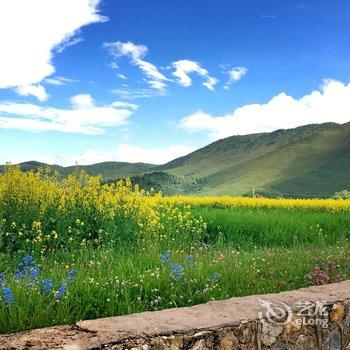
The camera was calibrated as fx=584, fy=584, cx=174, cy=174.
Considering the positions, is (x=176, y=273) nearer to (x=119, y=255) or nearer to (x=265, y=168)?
(x=119, y=255)

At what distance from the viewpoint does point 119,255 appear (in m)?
8.20

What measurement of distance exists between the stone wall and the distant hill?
123 ft

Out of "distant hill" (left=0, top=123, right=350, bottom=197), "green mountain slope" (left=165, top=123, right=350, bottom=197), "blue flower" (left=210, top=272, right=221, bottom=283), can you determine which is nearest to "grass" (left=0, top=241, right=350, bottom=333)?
"blue flower" (left=210, top=272, right=221, bottom=283)

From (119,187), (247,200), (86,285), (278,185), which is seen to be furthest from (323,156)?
(86,285)

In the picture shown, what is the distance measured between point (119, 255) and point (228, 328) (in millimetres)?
3858

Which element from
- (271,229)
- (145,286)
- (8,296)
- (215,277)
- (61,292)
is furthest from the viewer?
(271,229)

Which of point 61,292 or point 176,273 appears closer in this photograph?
point 61,292

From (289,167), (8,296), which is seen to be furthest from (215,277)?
(289,167)

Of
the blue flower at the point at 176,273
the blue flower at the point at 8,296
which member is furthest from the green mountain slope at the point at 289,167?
the blue flower at the point at 8,296

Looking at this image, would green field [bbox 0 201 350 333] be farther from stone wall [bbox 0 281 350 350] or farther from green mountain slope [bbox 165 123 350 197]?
green mountain slope [bbox 165 123 350 197]

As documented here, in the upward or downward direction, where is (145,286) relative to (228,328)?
upward

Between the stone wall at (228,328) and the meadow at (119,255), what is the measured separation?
0.66 metres

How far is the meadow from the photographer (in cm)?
532

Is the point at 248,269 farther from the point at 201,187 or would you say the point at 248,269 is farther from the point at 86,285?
the point at 201,187
